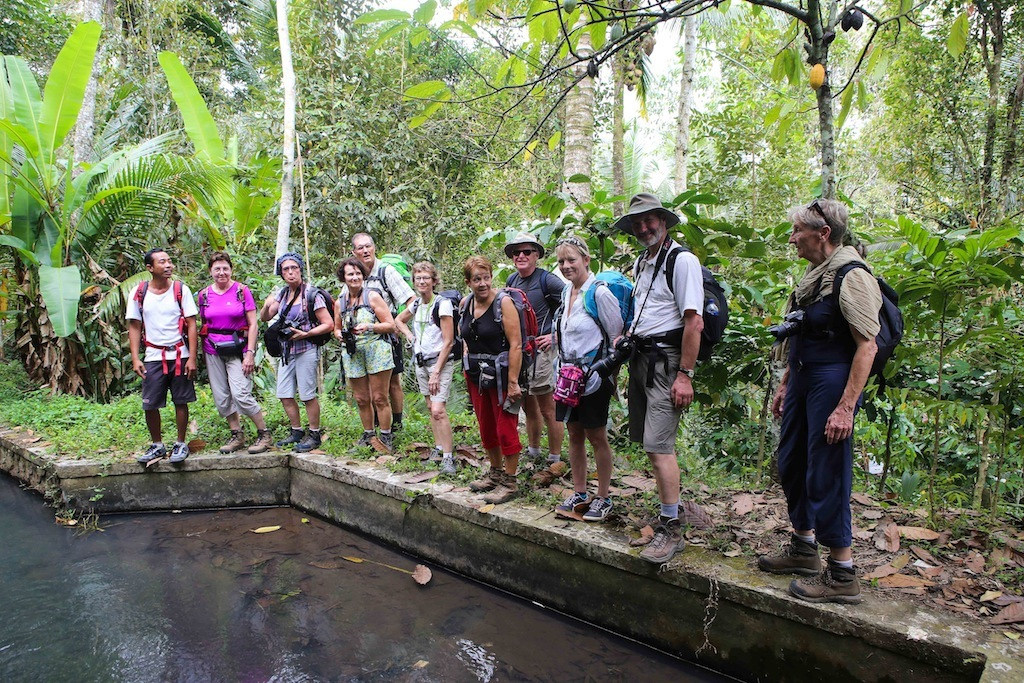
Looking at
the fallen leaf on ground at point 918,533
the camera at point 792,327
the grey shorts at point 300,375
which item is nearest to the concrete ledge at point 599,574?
the grey shorts at point 300,375

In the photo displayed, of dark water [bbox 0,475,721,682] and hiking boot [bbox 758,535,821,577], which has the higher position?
hiking boot [bbox 758,535,821,577]

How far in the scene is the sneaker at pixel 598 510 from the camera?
365cm

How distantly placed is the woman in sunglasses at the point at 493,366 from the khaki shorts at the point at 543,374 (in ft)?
1.54

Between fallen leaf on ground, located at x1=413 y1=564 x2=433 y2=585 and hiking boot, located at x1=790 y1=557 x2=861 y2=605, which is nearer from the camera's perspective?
hiking boot, located at x1=790 y1=557 x2=861 y2=605

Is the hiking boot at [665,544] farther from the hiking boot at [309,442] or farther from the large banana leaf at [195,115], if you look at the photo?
the large banana leaf at [195,115]

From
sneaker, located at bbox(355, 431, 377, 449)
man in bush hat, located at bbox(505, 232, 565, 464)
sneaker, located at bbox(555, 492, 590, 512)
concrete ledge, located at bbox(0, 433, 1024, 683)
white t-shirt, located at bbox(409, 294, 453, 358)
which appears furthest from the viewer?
sneaker, located at bbox(355, 431, 377, 449)

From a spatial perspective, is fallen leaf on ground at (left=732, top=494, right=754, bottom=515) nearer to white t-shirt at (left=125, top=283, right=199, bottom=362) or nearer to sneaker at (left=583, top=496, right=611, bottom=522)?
sneaker at (left=583, top=496, right=611, bottom=522)

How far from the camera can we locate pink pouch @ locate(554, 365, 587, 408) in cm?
349

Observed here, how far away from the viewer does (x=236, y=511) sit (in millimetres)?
5398

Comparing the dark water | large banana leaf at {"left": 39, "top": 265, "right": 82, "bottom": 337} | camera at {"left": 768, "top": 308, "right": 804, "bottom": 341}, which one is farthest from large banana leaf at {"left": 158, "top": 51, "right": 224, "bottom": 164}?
camera at {"left": 768, "top": 308, "right": 804, "bottom": 341}

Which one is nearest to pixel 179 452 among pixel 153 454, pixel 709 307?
pixel 153 454

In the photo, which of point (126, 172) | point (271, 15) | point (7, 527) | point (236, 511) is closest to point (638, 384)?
point (236, 511)

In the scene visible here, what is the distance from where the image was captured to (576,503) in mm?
3801

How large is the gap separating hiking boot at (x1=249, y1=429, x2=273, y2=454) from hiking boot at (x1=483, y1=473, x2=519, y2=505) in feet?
8.14
